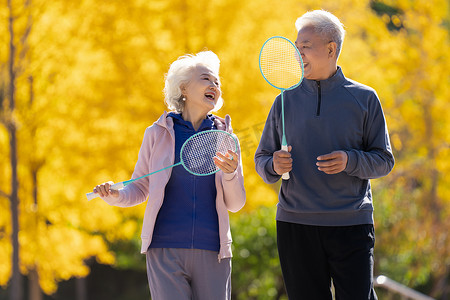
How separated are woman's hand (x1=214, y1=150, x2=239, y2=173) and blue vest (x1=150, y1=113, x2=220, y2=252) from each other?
0.21m

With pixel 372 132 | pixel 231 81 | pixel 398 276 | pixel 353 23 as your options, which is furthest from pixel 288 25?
pixel 372 132

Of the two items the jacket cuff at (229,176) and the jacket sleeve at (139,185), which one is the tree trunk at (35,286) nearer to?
the jacket sleeve at (139,185)

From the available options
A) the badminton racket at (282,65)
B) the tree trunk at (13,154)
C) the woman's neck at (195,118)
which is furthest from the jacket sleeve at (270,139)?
the tree trunk at (13,154)

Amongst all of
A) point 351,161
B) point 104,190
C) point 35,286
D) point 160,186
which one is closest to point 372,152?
point 351,161

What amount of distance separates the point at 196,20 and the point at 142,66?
934 millimetres

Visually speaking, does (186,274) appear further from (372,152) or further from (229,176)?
(372,152)

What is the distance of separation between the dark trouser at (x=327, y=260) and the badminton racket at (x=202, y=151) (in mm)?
460

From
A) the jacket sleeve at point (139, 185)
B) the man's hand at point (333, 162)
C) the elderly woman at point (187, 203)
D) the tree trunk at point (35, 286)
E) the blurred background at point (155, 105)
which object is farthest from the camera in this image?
the tree trunk at point (35, 286)

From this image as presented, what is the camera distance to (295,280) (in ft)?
10.7

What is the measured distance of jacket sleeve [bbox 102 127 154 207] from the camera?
341cm

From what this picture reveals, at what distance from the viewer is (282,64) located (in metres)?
3.29

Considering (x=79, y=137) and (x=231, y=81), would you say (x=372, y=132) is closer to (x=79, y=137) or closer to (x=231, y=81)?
(x=231, y=81)

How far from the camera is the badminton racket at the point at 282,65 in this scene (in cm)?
322

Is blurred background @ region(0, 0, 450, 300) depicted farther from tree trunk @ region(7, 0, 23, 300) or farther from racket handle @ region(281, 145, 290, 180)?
racket handle @ region(281, 145, 290, 180)
